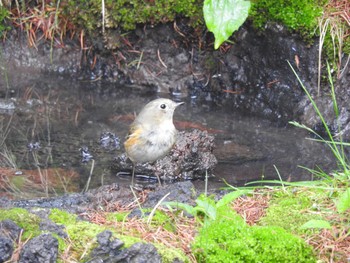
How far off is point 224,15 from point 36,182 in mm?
2657

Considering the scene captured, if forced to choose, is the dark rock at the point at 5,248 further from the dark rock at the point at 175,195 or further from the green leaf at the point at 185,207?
the dark rock at the point at 175,195

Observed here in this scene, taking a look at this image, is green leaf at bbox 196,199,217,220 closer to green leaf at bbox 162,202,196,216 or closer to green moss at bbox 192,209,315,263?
green leaf at bbox 162,202,196,216

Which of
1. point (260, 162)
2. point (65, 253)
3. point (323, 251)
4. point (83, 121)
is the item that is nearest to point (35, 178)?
point (83, 121)

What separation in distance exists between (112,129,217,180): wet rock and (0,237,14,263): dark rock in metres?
3.59

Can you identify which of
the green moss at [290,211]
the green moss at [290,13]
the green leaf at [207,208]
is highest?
the green moss at [290,13]

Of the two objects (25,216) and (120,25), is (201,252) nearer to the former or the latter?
(25,216)

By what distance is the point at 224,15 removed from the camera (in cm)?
621

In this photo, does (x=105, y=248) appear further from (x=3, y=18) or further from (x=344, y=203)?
(x=3, y=18)

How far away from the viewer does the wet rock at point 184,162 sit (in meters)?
7.41

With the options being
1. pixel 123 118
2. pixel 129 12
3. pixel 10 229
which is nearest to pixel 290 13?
pixel 129 12

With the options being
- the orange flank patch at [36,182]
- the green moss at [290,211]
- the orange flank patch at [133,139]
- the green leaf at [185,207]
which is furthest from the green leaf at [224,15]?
the orange flank patch at [36,182]

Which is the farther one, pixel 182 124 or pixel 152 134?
pixel 182 124

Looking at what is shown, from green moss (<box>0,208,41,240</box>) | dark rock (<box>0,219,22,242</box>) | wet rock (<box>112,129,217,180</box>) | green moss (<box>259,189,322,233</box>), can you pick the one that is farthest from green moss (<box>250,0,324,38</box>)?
dark rock (<box>0,219,22,242</box>)

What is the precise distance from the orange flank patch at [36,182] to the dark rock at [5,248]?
8.51 feet
